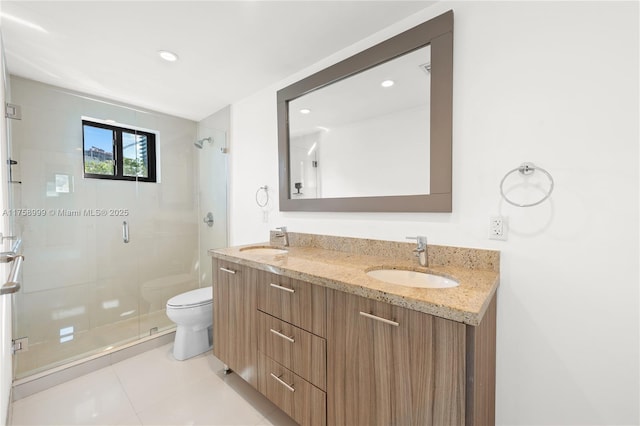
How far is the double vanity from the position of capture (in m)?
0.83

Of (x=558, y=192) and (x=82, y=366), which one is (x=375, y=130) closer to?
(x=558, y=192)

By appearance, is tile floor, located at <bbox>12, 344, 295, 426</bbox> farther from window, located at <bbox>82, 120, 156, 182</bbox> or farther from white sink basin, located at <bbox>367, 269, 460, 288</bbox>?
window, located at <bbox>82, 120, 156, 182</bbox>

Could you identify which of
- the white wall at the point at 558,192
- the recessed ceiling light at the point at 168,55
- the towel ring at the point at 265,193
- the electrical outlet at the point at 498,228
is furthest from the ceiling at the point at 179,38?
the electrical outlet at the point at 498,228

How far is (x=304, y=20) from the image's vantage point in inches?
57.3

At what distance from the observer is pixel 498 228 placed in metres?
1.18

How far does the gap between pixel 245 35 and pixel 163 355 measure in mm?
2411

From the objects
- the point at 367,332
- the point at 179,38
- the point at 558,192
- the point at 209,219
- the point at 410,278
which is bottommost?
the point at 367,332

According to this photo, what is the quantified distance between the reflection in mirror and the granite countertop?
33 cm

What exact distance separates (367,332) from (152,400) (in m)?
1.52

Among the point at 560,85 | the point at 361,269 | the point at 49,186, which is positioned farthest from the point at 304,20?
the point at 49,186

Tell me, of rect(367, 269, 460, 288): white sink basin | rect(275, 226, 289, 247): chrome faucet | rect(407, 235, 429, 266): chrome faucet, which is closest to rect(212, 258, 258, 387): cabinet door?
rect(275, 226, 289, 247): chrome faucet

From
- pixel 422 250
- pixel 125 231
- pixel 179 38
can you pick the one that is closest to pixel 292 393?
pixel 422 250

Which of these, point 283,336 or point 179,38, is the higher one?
point 179,38

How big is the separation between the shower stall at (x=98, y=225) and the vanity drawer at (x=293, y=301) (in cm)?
149
